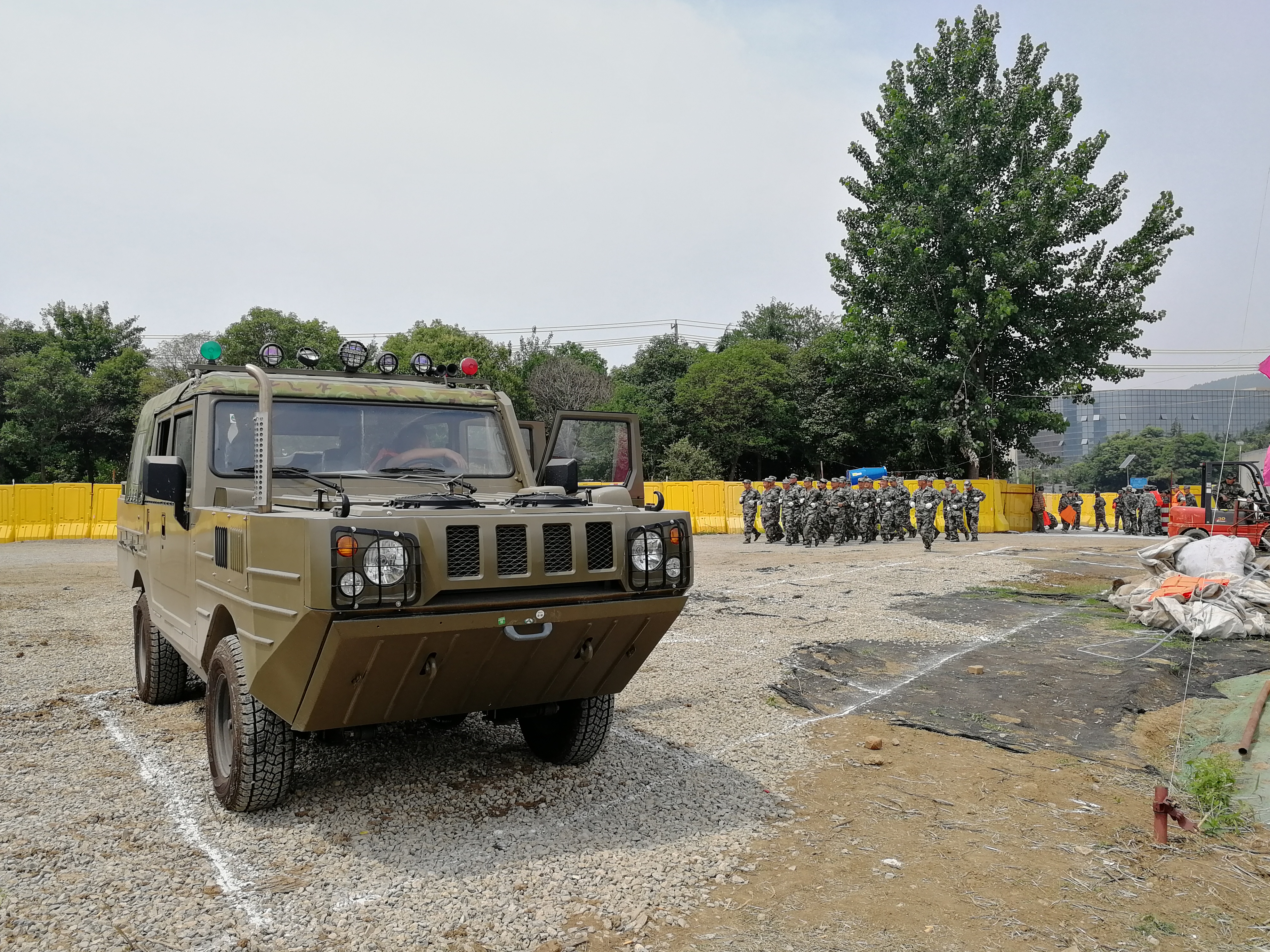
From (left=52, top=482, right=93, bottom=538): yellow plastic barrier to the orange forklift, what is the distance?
80.4ft

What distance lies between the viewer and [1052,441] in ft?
192

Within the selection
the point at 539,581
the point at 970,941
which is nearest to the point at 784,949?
the point at 970,941

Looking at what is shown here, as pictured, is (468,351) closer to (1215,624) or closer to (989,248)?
(989,248)

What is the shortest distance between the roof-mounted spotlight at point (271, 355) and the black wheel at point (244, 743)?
1.80 metres

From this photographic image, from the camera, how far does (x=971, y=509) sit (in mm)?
23594

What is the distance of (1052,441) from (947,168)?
113ft


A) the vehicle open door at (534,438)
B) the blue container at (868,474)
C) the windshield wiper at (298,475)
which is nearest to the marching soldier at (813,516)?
the blue container at (868,474)

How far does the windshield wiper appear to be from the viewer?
478 centimetres

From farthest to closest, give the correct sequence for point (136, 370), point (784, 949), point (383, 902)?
point (136, 370), point (383, 902), point (784, 949)

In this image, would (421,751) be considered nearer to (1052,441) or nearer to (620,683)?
(620,683)

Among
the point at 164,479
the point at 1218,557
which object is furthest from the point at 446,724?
the point at 1218,557

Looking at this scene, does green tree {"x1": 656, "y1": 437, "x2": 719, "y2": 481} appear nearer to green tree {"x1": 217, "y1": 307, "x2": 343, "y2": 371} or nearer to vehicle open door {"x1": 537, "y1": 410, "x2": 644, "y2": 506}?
green tree {"x1": 217, "y1": 307, "x2": 343, "y2": 371}

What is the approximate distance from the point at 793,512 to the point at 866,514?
185cm

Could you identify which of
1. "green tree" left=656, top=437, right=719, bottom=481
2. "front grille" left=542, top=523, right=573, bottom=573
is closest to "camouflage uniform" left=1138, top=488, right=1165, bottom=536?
"green tree" left=656, top=437, right=719, bottom=481
